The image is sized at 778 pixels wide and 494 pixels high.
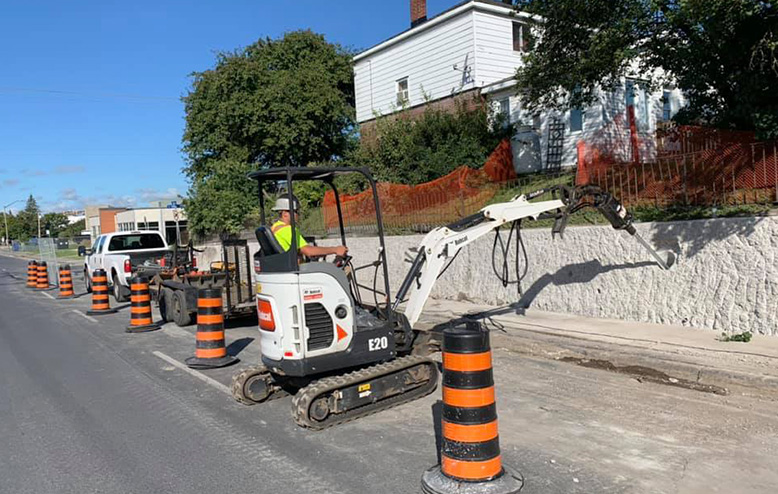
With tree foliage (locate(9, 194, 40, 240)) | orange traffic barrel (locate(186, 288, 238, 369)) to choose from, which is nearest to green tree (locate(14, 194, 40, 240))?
tree foliage (locate(9, 194, 40, 240))

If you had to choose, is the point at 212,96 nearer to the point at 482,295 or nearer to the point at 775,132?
the point at 482,295

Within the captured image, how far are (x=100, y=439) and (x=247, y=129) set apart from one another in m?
22.3

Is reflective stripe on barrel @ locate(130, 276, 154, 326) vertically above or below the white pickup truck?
below

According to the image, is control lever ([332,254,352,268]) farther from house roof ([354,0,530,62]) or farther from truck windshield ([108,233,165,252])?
house roof ([354,0,530,62])

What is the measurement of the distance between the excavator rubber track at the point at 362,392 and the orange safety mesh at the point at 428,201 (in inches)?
289

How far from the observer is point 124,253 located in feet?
55.2

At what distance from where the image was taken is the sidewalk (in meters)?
6.39

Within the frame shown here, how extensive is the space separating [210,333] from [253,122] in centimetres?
1943

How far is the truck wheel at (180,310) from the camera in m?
11.7

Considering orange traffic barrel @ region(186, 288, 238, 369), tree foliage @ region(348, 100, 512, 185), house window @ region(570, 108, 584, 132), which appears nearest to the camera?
orange traffic barrel @ region(186, 288, 238, 369)

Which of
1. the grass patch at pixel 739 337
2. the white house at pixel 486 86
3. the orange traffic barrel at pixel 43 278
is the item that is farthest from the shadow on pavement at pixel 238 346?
the orange traffic barrel at pixel 43 278

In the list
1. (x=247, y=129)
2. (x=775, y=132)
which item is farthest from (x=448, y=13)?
(x=775, y=132)

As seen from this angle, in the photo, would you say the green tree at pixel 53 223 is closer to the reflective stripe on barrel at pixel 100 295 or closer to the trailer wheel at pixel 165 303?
the reflective stripe on barrel at pixel 100 295

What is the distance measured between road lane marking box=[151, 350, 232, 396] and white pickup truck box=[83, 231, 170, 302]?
7.81 m
